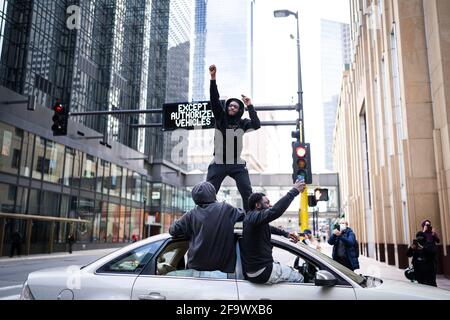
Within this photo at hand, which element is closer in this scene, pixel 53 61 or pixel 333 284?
pixel 333 284

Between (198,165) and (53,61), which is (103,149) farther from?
(198,165)

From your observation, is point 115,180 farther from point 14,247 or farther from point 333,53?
Answer: point 333,53

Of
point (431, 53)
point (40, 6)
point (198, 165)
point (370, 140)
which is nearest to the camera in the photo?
point (431, 53)

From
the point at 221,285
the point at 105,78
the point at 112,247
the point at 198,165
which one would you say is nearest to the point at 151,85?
the point at 105,78

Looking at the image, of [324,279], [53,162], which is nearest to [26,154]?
[53,162]

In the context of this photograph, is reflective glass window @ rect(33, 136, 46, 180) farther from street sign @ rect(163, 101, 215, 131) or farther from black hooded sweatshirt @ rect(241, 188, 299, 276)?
black hooded sweatshirt @ rect(241, 188, 299, 276)

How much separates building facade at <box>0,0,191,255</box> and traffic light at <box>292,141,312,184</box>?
16.0 meters

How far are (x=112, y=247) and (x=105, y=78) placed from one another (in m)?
22.0

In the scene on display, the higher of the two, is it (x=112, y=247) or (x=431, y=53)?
(x=431, y=53)

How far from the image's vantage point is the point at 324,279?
3734 mm

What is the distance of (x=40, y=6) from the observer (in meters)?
40.3

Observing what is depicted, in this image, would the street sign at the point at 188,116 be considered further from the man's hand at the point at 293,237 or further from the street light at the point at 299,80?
the man's hand at the point at 293,237

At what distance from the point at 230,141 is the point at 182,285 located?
2.07 metres

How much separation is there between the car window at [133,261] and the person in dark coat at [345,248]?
708cm
